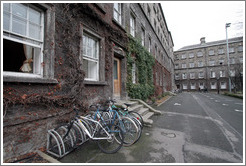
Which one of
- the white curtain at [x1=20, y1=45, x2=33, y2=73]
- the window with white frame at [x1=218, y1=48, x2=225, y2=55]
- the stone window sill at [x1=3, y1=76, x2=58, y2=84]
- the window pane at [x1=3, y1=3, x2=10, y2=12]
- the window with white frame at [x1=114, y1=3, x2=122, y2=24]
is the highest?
the window with white frame at [x1=218, y1=48, x2=225, y2=55]

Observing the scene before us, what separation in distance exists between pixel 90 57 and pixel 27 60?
7.53 feet

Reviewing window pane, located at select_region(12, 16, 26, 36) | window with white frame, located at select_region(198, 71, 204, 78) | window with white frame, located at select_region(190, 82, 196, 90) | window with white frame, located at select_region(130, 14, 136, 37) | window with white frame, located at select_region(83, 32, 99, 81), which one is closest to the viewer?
window pane, located at select_region(12, 16, 26, 36)

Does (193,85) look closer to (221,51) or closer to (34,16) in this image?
(221,51)

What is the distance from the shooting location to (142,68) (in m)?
9.45

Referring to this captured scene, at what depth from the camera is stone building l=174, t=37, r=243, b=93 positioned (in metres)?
33.2

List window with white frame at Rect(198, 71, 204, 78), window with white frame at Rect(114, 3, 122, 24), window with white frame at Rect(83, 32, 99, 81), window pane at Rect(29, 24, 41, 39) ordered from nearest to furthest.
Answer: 1. window pane at Rect(29, 24, 41, 39)
2. window with white frame at Rect(83, 32, 99, 81)
3. window with white frame at Rect(114, 3, 122, 24)
4. window with white frame at Rect(198, 71, 204, 78)

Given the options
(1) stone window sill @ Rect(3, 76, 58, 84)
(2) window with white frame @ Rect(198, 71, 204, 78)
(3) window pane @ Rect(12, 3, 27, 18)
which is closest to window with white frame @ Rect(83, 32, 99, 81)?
(1) stone window sill @ Rect(3, 76, 58, 84)

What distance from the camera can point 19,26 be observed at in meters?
2.98

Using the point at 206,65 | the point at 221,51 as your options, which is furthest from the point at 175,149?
the point at 221,51

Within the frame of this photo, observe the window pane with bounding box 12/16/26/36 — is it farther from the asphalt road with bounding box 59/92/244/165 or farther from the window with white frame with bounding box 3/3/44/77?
the asphalt road with bounding box 59/92/244/165

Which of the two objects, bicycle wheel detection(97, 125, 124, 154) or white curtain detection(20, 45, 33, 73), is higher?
white curtain detection(20, 45, 33, 73)

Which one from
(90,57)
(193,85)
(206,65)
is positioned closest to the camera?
(90,57)

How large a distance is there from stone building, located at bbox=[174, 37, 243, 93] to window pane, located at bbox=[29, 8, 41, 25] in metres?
39.5

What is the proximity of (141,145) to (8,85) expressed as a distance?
142 inches
